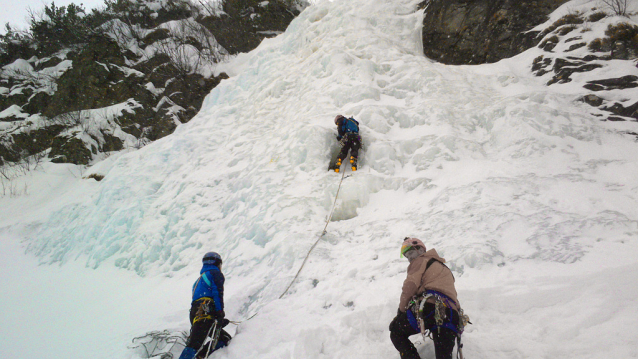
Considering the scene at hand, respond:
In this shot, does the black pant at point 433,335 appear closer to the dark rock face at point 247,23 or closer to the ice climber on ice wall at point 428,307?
the ice climber on ice wall at point 428,307

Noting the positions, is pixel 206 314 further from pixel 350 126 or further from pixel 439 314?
pixel 350 126

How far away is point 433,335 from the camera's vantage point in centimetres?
217

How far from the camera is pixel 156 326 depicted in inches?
167

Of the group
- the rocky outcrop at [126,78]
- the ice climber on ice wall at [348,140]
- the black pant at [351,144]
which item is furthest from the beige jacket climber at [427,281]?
the rocky outcrop at [126,78]

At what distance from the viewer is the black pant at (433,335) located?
81.4 inches

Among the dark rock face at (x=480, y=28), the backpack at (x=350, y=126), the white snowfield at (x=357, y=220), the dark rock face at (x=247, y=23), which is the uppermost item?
the dark rock face at (x=247, y=23)

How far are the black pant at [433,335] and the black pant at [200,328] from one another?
1.91 m

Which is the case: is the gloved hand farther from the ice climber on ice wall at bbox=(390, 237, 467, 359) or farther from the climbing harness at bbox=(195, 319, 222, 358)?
the ice climber on ice wall at bbox=(390, 237, 467, 359)

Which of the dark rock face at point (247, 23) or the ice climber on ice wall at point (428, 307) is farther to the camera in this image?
the dark rock face at point (247, 23)

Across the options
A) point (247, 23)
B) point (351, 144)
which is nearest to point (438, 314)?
point (351, 144)

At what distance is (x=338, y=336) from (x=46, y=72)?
2468 centimetres

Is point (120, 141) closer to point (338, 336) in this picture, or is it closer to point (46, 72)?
point (46, 72)

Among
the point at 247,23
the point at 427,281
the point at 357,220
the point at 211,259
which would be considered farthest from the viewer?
the point at 247,23

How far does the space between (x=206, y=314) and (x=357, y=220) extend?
2796 millimetres
